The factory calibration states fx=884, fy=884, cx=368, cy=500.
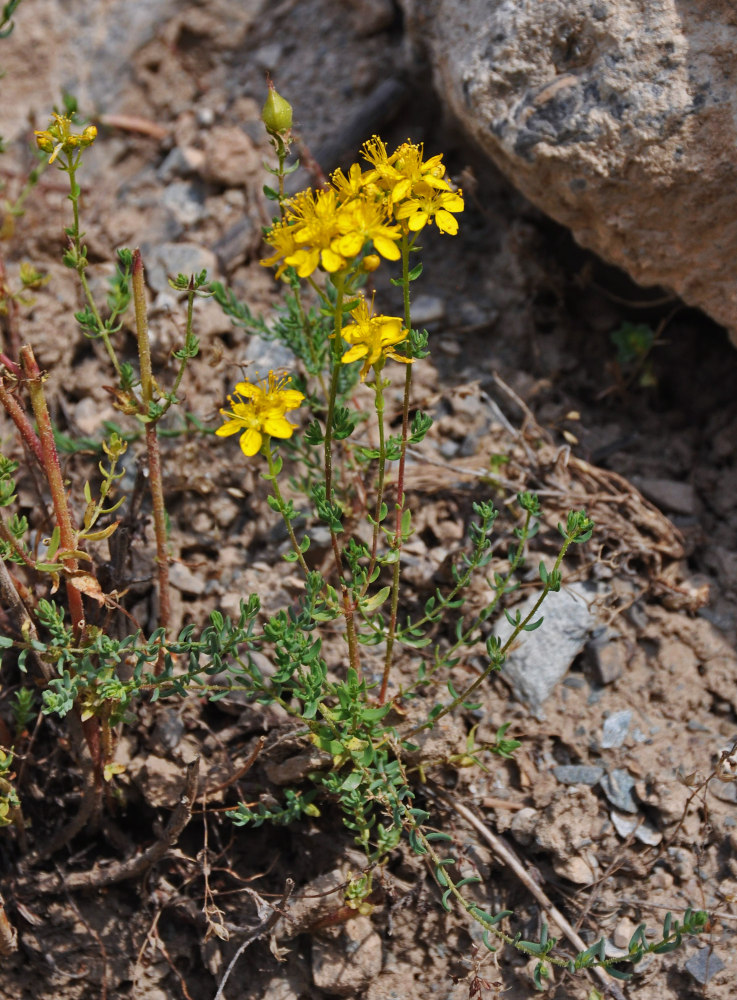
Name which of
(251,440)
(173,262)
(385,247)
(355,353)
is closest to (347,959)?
(251,440)

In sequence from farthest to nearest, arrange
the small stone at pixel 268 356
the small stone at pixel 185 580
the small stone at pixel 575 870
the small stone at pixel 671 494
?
the small stone at pixel 268 356 → the small stone at pixel 671 494 → the small stone at pixel 185 580 → the small stone at pixel 575 870

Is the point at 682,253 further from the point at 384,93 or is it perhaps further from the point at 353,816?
the point at 353,816

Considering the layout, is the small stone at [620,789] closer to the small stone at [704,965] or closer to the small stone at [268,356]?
the small stone at [704,965]

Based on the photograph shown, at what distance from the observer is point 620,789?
2.71 m

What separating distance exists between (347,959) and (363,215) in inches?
81.1

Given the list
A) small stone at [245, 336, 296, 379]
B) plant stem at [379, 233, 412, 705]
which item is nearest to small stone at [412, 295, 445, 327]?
small stone at [245, 336, 296, 379]

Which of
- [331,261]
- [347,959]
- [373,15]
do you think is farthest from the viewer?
[373,15]

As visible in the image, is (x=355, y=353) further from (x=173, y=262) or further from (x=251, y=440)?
(x=173, y=262)

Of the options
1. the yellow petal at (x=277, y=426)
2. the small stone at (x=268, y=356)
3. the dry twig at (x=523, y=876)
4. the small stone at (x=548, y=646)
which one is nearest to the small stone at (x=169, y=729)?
the dry twig at (x=523, y=876)

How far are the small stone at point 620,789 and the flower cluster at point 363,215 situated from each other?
67.7 inches

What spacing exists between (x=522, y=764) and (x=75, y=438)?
6.32ft

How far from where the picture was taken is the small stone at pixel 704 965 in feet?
8.07

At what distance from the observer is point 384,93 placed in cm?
377

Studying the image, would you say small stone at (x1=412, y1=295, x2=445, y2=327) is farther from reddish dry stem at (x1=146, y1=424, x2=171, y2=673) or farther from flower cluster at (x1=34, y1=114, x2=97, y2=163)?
flower cluster at (x1=34, y1=114, x2=97, y2=163)
